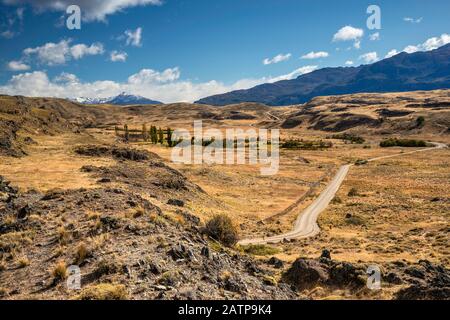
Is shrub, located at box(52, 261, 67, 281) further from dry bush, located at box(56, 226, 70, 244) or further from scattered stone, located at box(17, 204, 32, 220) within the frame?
scattered stone, located at box(17, 204, 32, 220)

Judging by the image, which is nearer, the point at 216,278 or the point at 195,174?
the point at 216,278

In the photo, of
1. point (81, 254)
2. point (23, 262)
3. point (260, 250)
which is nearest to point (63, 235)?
point (23, 262)

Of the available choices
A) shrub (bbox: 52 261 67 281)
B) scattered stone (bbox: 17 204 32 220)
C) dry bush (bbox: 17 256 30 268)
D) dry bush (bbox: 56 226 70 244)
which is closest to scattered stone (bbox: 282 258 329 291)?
shrub (bbox: 52 261 67 281)

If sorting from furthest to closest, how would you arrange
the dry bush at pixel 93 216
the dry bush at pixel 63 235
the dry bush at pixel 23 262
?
the dry bush at pixel 93 216
the dry bush at pixel 63 235
the dry bush at pixel 23 262

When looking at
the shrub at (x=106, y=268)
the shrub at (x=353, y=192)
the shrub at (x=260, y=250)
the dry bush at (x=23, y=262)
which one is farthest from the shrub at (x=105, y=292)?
the shrub at (x=353, y=192)

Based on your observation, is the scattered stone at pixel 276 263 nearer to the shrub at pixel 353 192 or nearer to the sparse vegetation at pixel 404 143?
the shrub at pixel 353 192

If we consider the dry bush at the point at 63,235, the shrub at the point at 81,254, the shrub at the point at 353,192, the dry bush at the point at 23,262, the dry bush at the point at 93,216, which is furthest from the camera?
the shrub at the point at 353,192

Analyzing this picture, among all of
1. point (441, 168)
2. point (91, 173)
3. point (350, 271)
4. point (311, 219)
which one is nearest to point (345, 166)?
point (441, 168)

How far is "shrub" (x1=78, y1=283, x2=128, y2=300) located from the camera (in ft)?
50.7

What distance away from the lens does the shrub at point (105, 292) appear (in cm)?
1546

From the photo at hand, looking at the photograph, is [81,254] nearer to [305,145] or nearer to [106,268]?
[106,268]

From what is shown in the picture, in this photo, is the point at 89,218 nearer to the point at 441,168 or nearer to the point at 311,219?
the point at 311,219
